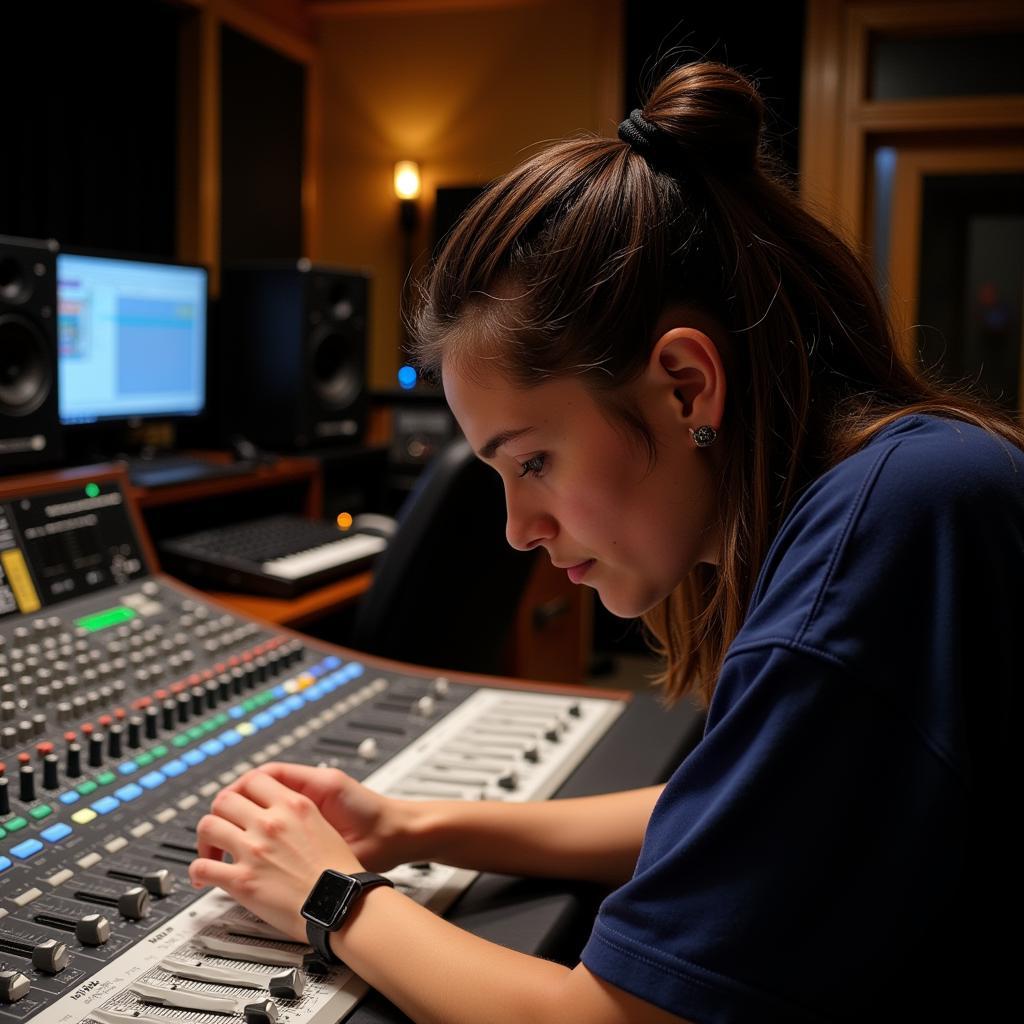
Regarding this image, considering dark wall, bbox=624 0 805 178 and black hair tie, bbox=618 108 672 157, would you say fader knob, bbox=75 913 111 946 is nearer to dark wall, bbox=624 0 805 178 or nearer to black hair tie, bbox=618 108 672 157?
black hair tie, bbox=618 108 672 157

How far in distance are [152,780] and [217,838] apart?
21cm

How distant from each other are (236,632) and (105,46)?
8.64 feet

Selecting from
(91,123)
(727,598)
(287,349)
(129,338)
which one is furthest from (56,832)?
(91,123)

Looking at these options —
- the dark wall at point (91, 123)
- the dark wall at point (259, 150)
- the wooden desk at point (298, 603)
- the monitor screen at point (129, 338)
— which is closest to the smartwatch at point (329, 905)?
the wooden desk at point (298, 603)

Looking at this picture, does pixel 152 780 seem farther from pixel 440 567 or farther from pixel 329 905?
pixel 440 567

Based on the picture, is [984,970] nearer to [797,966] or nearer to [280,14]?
[797,966]

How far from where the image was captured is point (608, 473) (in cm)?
85

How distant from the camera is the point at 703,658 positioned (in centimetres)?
109

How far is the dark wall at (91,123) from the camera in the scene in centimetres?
324

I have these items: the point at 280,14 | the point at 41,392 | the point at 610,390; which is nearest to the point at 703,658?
the point at 610,390

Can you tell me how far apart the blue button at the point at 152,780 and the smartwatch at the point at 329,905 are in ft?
1.02

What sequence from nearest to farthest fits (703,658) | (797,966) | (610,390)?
(797,966)
(610,390)
(703,658)

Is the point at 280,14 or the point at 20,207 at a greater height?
the point at 280,14

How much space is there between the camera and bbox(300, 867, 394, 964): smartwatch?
2.78 feet
